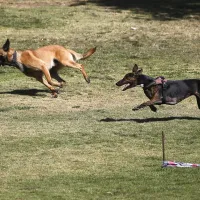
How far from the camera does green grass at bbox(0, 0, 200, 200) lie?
11.3 metres

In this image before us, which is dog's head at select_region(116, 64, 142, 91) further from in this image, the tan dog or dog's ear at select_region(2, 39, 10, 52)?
dog's ear at select_region(2, 39, 10, 52)

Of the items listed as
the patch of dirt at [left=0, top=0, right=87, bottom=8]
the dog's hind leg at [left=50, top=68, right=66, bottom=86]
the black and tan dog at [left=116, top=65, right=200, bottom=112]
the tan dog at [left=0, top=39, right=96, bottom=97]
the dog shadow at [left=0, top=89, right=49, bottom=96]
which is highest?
the black and tan dog at [left=116, top=65, right=200, bottom=112]

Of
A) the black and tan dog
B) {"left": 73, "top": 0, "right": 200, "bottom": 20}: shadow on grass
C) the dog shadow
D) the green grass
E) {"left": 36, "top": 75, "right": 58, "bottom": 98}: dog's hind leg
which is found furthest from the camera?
{"left": 73, "top": 0, "right": 200, "bottom": 20}: shadow on grass

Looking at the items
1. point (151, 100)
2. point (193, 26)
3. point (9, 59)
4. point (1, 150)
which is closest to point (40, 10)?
point (193, 26)

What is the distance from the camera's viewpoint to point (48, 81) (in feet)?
60.8

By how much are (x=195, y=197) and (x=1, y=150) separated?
3.87m

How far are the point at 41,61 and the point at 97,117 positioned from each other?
3092mm

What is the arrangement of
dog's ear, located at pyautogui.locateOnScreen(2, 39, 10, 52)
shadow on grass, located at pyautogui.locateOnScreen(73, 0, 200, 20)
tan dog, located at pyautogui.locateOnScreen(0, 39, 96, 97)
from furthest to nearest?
shadow on grass, located at pyautogui.locateOnScreen(73, 0, 200, 20)
tan dog, located at pyautogui.locateOnScreen(0, 39, 96, 97)
dog's ear, located at pyautogui.locateOnScreen(2, 39, 10, 52)

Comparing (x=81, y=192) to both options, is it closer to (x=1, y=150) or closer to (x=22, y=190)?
(x=22, y=190)

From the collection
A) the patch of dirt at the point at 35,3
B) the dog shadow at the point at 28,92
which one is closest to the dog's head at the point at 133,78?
the dog shadow at the point at 28,92

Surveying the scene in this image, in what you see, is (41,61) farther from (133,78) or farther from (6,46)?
(133,78)

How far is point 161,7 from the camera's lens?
2948cm

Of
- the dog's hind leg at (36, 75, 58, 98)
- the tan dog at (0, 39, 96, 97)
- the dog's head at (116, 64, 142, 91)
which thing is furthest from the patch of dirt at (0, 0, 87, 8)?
the dog's head at (116, 64, 142, 91)

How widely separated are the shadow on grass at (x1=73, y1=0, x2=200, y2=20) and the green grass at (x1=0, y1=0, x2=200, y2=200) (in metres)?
0.54
